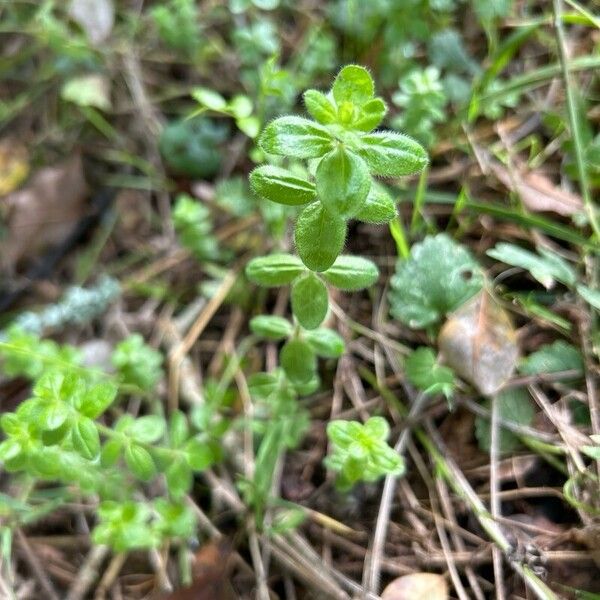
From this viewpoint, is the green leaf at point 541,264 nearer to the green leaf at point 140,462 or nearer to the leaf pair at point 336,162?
the leaf pair at point 336,162

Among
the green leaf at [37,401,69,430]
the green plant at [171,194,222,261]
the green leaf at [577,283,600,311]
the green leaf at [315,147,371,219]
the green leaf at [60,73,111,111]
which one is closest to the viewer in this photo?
the green leaf at [315,147,371,219]

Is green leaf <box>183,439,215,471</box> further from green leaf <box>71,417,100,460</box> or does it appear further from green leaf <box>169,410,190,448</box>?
green leaf <box>71,417,100,460</box>

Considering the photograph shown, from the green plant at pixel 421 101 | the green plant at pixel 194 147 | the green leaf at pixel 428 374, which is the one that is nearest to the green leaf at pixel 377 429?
the green leaf at pixel 428 374

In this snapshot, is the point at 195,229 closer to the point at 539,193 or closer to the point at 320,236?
the point at 320,236

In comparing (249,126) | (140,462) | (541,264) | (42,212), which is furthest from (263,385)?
(42,212)

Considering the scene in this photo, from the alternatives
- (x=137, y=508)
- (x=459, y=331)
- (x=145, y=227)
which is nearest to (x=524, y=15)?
(x=459, y=331)

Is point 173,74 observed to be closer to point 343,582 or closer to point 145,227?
point 145,227

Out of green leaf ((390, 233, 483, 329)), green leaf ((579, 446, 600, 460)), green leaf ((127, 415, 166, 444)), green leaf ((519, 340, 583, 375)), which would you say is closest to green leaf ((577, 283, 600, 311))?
green leaf ((519, 340, 583, 375))
